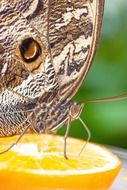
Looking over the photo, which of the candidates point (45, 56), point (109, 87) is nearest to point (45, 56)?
point (45, 56)

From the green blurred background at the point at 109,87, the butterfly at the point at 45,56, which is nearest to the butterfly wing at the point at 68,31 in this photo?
the butterfly at the point at 45,56

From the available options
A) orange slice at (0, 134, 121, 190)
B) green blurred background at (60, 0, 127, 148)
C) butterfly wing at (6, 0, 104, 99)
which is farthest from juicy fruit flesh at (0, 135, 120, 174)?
green blurred background at (60, 0, 127, 148)

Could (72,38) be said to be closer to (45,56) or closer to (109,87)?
(45,56)

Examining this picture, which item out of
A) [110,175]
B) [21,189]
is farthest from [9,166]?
[110,175]

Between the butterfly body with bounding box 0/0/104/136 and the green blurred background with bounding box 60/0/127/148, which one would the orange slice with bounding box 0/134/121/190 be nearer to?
the butterfly body with bounding box 0/0/104/136

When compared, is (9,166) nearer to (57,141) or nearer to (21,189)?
(21,189)

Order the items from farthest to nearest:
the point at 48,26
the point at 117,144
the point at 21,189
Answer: the point at 117,144 → the point at 48,26 → the point at 21,189
